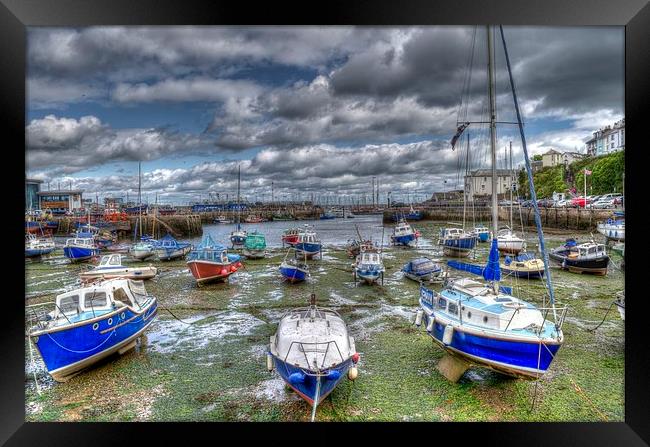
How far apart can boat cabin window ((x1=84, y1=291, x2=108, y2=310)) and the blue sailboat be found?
482 centimetres

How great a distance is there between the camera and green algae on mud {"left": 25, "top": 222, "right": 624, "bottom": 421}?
451 cm

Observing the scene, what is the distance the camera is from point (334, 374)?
411 cm

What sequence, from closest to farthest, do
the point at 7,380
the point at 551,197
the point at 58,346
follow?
the point at 7,380, the point at 58,346, the point at 551,197

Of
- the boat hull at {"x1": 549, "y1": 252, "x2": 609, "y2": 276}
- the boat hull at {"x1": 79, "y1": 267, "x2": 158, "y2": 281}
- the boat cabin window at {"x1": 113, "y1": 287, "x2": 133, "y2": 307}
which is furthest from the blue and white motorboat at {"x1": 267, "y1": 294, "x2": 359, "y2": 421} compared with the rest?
the boat hull at {"x1": 549, "y1": 252, "x2": 609, "y2": 276}

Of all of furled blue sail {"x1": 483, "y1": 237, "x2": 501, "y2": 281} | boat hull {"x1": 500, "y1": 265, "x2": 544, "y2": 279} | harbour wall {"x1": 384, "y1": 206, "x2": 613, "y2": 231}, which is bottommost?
boat hull {"x1": 500, "y1": 265, "x2": 544, "y2": 279}

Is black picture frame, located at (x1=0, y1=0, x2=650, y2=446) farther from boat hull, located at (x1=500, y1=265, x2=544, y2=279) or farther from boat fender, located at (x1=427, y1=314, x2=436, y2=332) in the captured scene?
boat hull, located at (x1=500, y1=265, x2=544, y2=279)

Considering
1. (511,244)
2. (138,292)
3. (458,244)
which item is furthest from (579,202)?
(138,292)

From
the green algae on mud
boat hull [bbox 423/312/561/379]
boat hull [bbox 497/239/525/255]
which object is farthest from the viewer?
boat hull [bbox 497/239/525/255]

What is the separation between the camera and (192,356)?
20.0 feet
